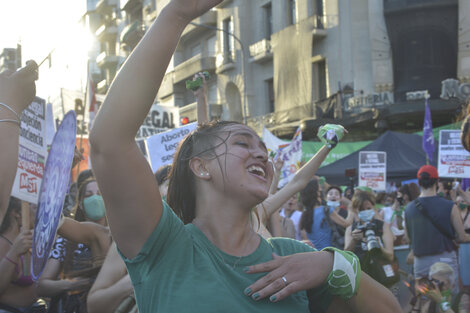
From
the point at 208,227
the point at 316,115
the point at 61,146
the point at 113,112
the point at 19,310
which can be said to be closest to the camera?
the point at 113,112

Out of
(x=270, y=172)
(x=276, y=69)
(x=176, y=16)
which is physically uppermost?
(x=276, y=69)

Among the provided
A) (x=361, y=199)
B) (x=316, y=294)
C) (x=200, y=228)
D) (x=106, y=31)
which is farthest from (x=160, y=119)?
(x=106, y=31)

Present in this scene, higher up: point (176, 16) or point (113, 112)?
point (176, 16)

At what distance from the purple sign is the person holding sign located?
4.95ft

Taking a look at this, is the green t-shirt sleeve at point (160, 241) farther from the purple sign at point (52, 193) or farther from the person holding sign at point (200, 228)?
the purple sign at point (52, 193)

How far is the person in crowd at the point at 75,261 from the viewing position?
3920mm

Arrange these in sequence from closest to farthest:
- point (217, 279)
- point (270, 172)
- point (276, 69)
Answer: point (217, 279), point (270, 172), point (276, 69)

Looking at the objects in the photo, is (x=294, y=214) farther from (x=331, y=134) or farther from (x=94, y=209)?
(x=331, y=134)

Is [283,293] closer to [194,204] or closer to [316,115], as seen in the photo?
[194,204]

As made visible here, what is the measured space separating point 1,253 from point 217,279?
290 cm

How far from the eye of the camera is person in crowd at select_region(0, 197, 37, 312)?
3.87m

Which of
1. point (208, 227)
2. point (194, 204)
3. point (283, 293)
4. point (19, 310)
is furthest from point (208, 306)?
point (19, 310)

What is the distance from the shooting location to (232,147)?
6.63 ft

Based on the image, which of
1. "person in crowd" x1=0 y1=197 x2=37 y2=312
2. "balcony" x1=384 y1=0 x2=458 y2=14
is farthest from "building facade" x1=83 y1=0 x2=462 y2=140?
"person in crowd" x1=0 y1=197 x2=37 y2=312
